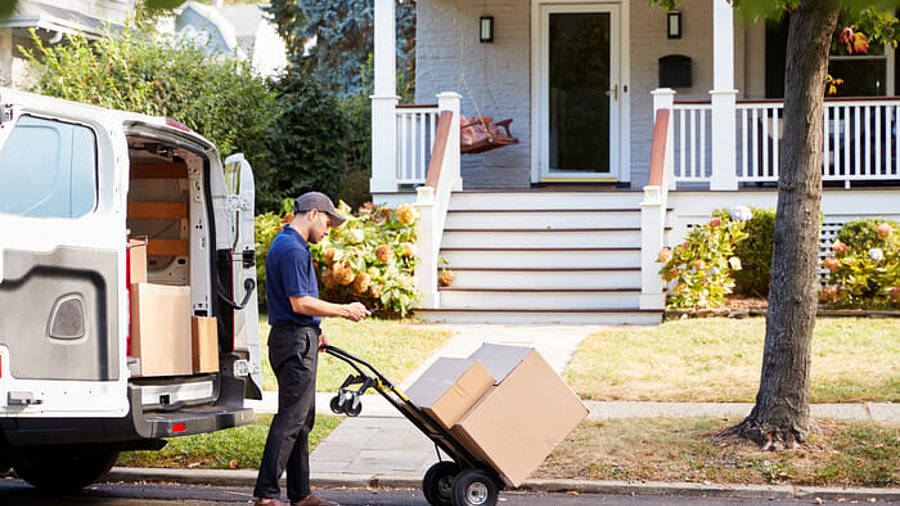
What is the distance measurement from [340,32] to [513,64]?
17031 millimetres

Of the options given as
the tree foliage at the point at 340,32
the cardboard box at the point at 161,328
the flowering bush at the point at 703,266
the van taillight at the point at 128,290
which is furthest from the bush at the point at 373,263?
the tree foliage at the point at 340,32

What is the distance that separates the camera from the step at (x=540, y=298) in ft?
40.6

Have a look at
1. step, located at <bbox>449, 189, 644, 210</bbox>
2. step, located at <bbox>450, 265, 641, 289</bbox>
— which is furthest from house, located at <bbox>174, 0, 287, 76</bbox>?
step, located at <bbox>450, 265, 641, 289</bbox>

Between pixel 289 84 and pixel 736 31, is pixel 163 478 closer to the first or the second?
pixel 736 31

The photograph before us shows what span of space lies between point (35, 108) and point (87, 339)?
1059 mm

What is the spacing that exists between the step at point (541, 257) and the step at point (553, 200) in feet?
2.80

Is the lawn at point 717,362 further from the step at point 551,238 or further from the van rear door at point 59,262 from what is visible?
the van rear door at point 59,262

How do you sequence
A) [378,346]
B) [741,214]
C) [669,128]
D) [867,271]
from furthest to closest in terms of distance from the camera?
1. [669,128]
2. [741,214]
3. [867,271]
4. [378,346]

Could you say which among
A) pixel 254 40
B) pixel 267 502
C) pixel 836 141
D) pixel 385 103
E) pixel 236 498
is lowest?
pixel 236 498

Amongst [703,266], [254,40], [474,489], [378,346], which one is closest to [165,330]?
[474,489]

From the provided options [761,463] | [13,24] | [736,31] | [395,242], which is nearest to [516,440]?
[761,463]

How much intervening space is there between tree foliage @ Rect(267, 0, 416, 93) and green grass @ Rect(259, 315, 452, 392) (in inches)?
802

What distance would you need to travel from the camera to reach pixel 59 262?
4.89 m

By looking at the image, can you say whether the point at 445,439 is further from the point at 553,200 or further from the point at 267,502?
the point at 553,200
